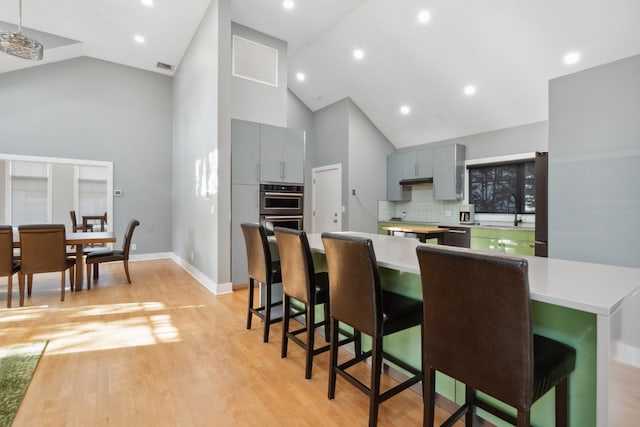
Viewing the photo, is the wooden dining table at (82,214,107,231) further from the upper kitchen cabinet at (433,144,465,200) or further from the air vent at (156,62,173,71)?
the upper kitchen cabinet at (433,144,465,200)

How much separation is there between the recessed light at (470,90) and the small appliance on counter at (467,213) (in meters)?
1.94

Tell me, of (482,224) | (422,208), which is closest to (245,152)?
(422,208)

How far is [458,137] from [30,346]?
20.6 feet

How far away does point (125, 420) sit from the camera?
1673mm

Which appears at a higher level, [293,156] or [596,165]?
[293,156]

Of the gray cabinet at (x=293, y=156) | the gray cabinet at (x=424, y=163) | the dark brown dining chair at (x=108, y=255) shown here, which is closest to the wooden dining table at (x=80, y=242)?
the dark brown dining chair at (x=108, y=255)

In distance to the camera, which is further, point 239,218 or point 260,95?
point 260,95

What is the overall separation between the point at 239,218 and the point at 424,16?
3.64m

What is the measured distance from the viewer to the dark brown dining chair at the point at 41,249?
11.2 feet

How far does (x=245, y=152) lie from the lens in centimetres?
430

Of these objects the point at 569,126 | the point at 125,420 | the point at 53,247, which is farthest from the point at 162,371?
the point at 569,126

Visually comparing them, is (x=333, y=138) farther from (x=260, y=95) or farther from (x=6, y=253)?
(x=6, y=253)

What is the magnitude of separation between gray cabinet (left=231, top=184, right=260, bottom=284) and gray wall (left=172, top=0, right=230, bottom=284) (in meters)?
0.11

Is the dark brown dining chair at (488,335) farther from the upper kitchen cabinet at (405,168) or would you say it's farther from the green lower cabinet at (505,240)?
the upper kitchen cabinet at (405,168)
